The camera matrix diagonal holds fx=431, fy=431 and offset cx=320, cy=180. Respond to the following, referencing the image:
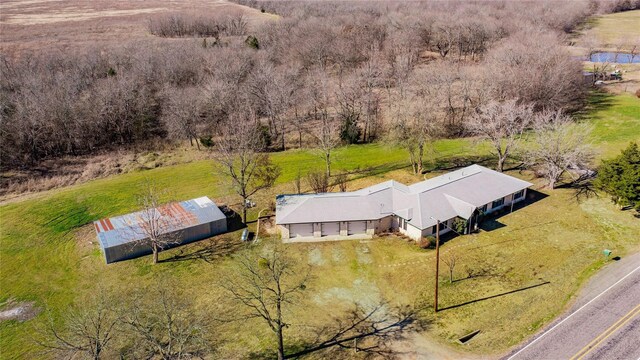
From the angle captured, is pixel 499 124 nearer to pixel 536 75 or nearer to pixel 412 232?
pixel 412 232

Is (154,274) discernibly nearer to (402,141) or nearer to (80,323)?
(80,323)

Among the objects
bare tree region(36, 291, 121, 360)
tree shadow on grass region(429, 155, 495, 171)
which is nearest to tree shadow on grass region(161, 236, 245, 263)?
bare tree region(36, 291, 121, 360)

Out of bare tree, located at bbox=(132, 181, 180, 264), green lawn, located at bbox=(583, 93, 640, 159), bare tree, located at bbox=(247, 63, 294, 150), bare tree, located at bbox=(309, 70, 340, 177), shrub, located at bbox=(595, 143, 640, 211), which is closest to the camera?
bare tree, located at bbox=(132, 181, 180, 264)

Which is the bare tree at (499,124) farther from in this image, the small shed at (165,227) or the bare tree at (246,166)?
the small shed at (165,227)

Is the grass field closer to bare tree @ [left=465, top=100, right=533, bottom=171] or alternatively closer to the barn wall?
bare tree @ [left=465, top=100, right=533, bottom=171]

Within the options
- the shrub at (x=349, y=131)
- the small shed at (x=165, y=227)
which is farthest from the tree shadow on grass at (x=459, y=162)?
the small shed at (x=165, y=227)

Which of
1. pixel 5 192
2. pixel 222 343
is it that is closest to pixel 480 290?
pixel 222 343
